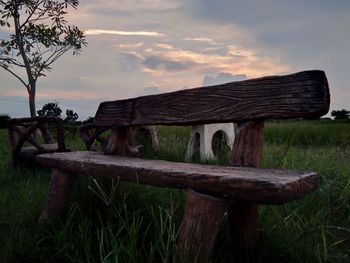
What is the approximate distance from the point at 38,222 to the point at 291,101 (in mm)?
2026

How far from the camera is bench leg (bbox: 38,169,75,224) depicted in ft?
11.5

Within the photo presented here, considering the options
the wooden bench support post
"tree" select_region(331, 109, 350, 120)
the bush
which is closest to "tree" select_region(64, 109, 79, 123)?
the bush

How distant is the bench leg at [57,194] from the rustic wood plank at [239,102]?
25.6 inches

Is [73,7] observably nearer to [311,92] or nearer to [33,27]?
[33,27]

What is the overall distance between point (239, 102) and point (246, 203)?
62 cm

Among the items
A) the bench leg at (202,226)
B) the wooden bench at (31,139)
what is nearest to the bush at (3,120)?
the wooden bench at (31,139)

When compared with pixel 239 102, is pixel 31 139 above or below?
below

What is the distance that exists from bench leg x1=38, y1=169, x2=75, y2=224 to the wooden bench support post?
1362mm

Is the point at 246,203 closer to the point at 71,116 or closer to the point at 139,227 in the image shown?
the point at 139,227

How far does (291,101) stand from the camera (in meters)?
2.66

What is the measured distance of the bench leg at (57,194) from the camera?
138 inches

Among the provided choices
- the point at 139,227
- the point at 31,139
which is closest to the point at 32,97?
the point at 31,139

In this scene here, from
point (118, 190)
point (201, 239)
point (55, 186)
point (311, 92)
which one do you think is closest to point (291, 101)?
point (311, 92)

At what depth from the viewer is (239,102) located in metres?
2.93
